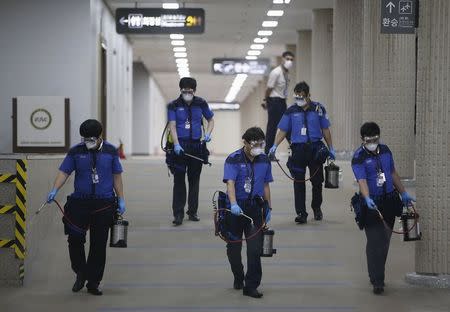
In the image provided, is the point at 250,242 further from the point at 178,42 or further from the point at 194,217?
the point at 178,42

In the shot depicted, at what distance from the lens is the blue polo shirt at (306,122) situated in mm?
12578

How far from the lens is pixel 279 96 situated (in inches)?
702

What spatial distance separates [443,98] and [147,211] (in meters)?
5.49

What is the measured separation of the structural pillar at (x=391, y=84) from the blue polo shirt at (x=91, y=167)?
24.3ft

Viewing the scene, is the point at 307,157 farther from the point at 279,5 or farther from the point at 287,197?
the point at 279,5

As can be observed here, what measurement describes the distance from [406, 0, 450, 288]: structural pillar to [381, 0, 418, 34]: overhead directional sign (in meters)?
0.52

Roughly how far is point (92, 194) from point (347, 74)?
12866 millimetres

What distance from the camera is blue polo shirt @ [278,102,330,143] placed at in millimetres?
12578

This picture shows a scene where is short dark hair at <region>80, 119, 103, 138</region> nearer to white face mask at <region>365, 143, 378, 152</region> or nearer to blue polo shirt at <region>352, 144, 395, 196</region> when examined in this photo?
blue polo shirt at <region>352, 144, 395, 196</region>

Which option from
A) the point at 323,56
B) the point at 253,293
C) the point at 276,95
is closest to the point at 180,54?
the point at 323,56

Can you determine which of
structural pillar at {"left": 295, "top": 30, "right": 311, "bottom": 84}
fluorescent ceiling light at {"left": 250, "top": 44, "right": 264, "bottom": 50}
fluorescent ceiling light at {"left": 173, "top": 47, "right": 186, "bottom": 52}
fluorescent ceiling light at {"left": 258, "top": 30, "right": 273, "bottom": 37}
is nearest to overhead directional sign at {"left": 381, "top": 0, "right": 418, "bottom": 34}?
structural pillar at {"left": 295, "top": 30, "right": 311, "bottom": 84}

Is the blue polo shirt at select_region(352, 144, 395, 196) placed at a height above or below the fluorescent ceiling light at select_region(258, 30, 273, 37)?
below

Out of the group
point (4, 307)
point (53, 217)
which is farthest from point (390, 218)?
point (53, 217)

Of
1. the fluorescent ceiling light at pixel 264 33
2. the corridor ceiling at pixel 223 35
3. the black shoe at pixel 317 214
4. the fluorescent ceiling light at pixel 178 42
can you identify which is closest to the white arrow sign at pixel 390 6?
the black shoe at pixel 317 214
